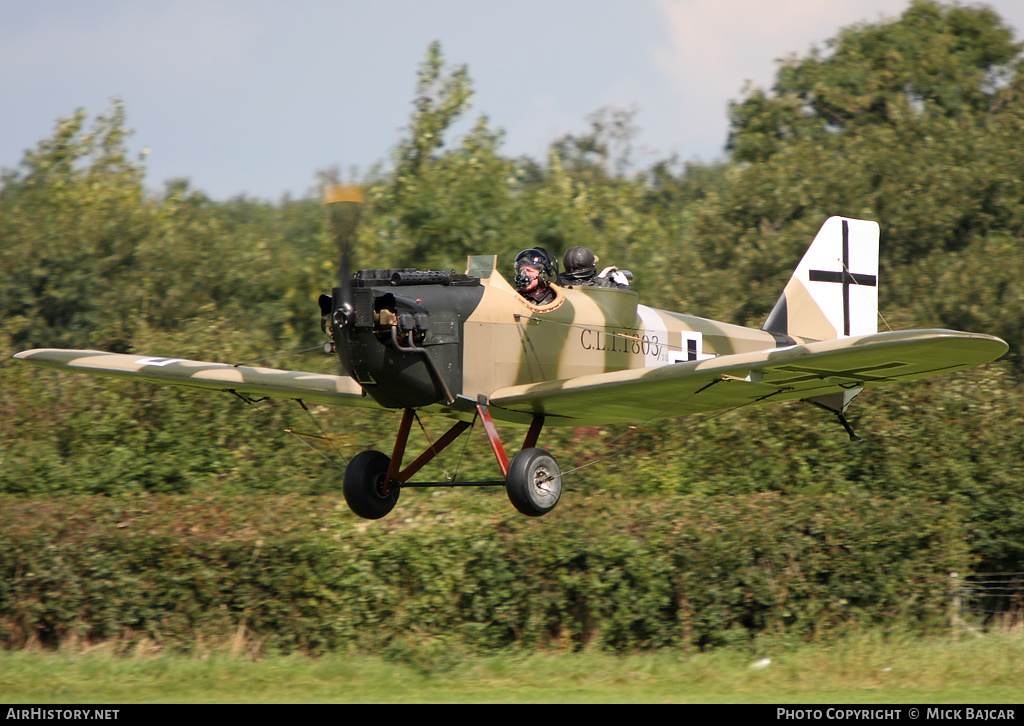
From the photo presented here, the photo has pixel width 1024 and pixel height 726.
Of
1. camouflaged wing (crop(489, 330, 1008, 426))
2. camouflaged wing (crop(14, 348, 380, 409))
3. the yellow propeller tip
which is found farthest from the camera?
camouflaged wing (crop(14, 348, 380, 409))

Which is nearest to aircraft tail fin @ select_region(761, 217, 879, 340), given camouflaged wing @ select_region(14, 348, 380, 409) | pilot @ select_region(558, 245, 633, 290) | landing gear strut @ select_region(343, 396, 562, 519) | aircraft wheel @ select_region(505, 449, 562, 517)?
pilot @ select_region(558, 245, 633, 290)

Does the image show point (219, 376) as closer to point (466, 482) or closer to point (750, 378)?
point (466, 482)

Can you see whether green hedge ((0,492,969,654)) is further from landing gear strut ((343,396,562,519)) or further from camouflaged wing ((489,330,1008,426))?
landing gear strut ((343,396,562,519))

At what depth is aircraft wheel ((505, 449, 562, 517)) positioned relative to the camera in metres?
9.11

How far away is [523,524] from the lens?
46.3 feet

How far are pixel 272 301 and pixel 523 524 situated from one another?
17272 mm

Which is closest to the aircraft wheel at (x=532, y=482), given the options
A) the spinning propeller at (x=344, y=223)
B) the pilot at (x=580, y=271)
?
the spinning propeller at (x=344, y=223)

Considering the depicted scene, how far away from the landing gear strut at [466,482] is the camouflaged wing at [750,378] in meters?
0.45

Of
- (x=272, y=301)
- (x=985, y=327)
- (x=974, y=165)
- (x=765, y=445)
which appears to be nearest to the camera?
(x=765, y=445)

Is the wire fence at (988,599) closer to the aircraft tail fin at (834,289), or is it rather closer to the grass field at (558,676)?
the grass field at (558,676)

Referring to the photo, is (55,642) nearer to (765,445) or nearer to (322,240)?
(765,445)

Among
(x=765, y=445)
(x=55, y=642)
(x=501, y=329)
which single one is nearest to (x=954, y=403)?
(x=765, y=445)

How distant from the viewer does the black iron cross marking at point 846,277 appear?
13.1m

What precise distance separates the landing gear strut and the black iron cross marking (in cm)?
464
